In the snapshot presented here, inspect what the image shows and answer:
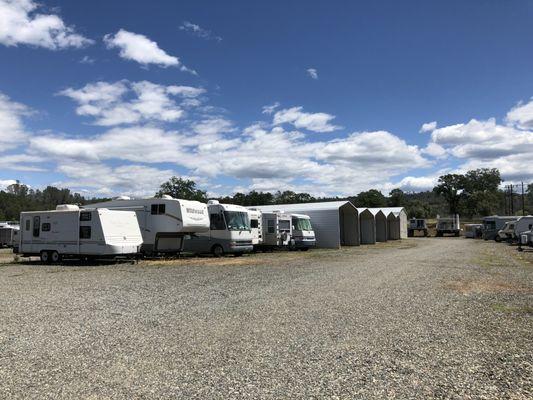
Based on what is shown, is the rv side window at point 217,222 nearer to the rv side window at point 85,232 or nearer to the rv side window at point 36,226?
the rv side window at point 85,232

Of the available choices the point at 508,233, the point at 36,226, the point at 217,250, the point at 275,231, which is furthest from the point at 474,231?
the point at 36,226

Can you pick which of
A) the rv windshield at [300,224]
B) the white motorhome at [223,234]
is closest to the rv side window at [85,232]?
the white motorhome at [223,234]

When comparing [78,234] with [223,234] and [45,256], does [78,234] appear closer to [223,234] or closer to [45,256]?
[45,256]

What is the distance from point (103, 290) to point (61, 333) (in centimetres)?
475

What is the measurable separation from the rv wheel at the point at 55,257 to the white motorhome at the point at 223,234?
6753mm

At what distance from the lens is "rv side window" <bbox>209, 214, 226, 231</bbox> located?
2409cm

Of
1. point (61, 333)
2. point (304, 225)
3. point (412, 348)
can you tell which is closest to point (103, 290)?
point (61, 333)

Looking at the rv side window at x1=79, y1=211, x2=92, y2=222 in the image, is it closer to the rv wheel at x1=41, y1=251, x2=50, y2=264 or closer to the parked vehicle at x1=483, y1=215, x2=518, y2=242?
the rv wheel at x1=41, y1=251, x2=50, y2=264

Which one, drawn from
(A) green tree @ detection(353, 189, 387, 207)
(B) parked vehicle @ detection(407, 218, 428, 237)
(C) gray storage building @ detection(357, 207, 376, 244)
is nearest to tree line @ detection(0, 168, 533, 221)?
(A) green tree @ detection(353, 189, 387, 207)

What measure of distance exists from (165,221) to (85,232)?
11.3ft

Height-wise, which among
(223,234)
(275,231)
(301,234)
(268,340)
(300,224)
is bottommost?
(268,340)

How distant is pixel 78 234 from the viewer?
1955cm

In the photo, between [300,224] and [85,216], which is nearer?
[85,216]

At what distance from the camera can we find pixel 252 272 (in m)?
16.0
